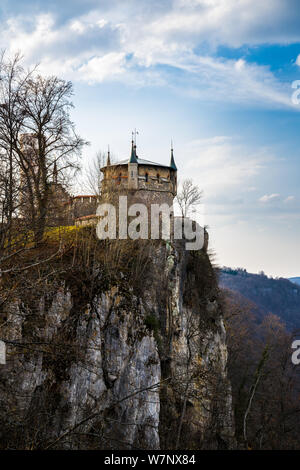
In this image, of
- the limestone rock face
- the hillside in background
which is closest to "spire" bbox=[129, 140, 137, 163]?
the limestone rock face

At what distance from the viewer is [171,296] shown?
71.2 ft

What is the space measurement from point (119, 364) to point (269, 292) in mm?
134512

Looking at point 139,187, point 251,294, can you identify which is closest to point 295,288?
point 251,294

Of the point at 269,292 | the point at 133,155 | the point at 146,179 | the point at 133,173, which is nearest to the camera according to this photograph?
the point at 133,173

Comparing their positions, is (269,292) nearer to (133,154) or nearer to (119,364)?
(133,154)

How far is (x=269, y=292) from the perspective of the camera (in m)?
140

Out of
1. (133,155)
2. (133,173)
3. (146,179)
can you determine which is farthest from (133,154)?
(146,179)

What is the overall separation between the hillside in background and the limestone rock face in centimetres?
10337

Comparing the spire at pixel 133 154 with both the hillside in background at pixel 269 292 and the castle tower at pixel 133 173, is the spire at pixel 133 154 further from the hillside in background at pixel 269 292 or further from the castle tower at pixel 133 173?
the hillside in background at pixel 269 292

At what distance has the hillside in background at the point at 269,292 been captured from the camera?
413 ft

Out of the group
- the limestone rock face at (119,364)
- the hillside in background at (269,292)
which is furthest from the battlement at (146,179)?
the hillside in background at (269,292)

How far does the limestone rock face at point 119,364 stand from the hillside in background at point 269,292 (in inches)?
4070

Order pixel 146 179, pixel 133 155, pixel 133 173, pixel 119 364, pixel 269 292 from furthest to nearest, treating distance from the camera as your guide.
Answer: pixel 269 292, pixel 133 155, pixel 146 179, pixel 133 173, pixel 119 364

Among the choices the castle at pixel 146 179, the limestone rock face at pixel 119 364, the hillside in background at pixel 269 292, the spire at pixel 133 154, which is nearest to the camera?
the limestone rock face at pixel 119 364
